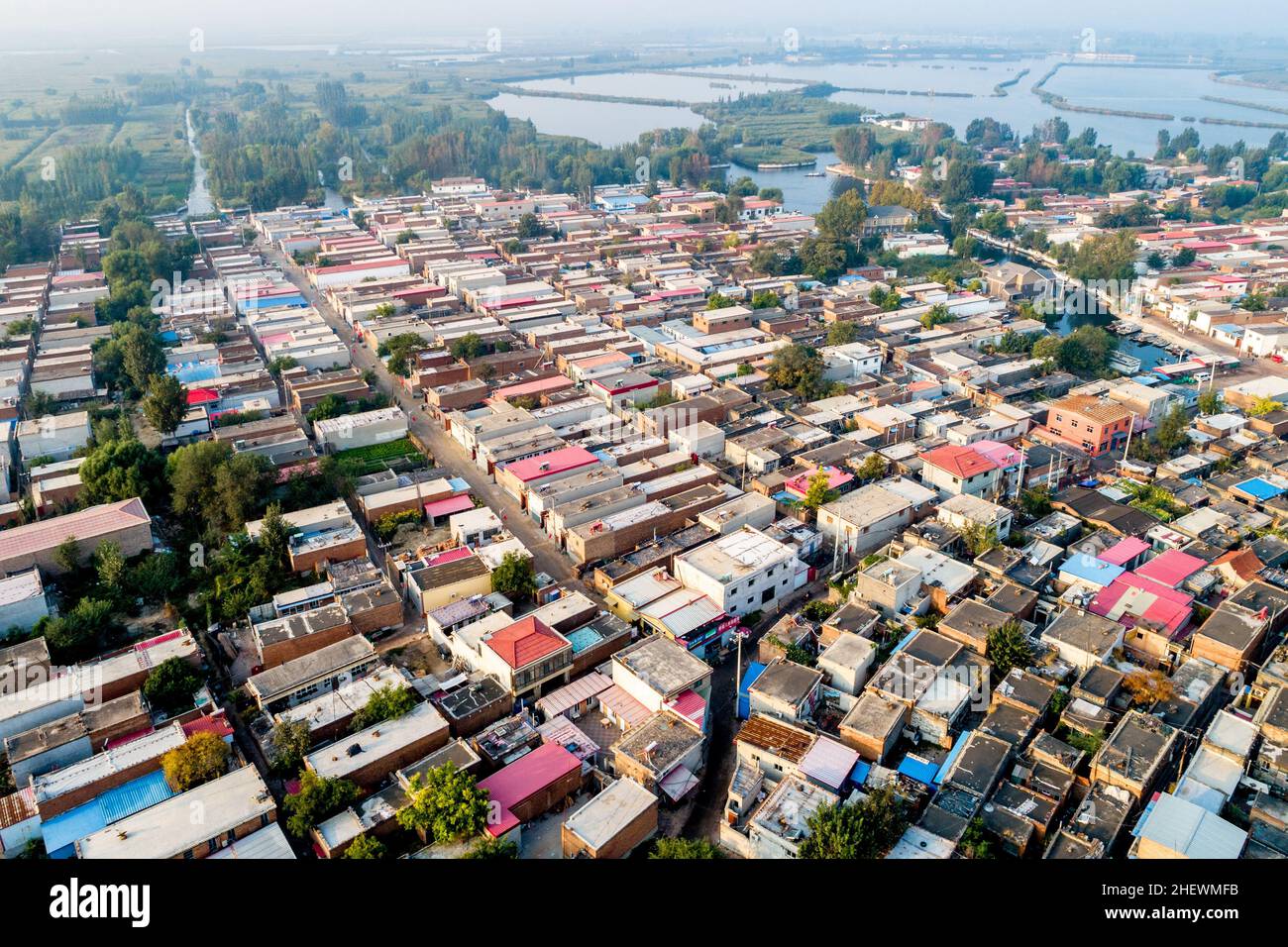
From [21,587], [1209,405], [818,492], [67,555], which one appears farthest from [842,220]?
[21,587]

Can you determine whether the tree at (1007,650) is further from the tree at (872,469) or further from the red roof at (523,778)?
the red roof at (523,778)

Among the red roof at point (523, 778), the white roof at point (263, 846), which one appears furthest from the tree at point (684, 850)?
the white roof at point (263, 846)

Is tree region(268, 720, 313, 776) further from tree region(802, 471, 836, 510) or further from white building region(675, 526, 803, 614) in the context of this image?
tree region(802, 471, 836, 510)

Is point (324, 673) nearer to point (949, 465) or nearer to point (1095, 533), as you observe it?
point (949, 465)

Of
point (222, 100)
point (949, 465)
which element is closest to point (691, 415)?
point (949, 465)

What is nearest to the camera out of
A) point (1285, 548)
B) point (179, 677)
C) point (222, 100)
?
point (179, 677)
